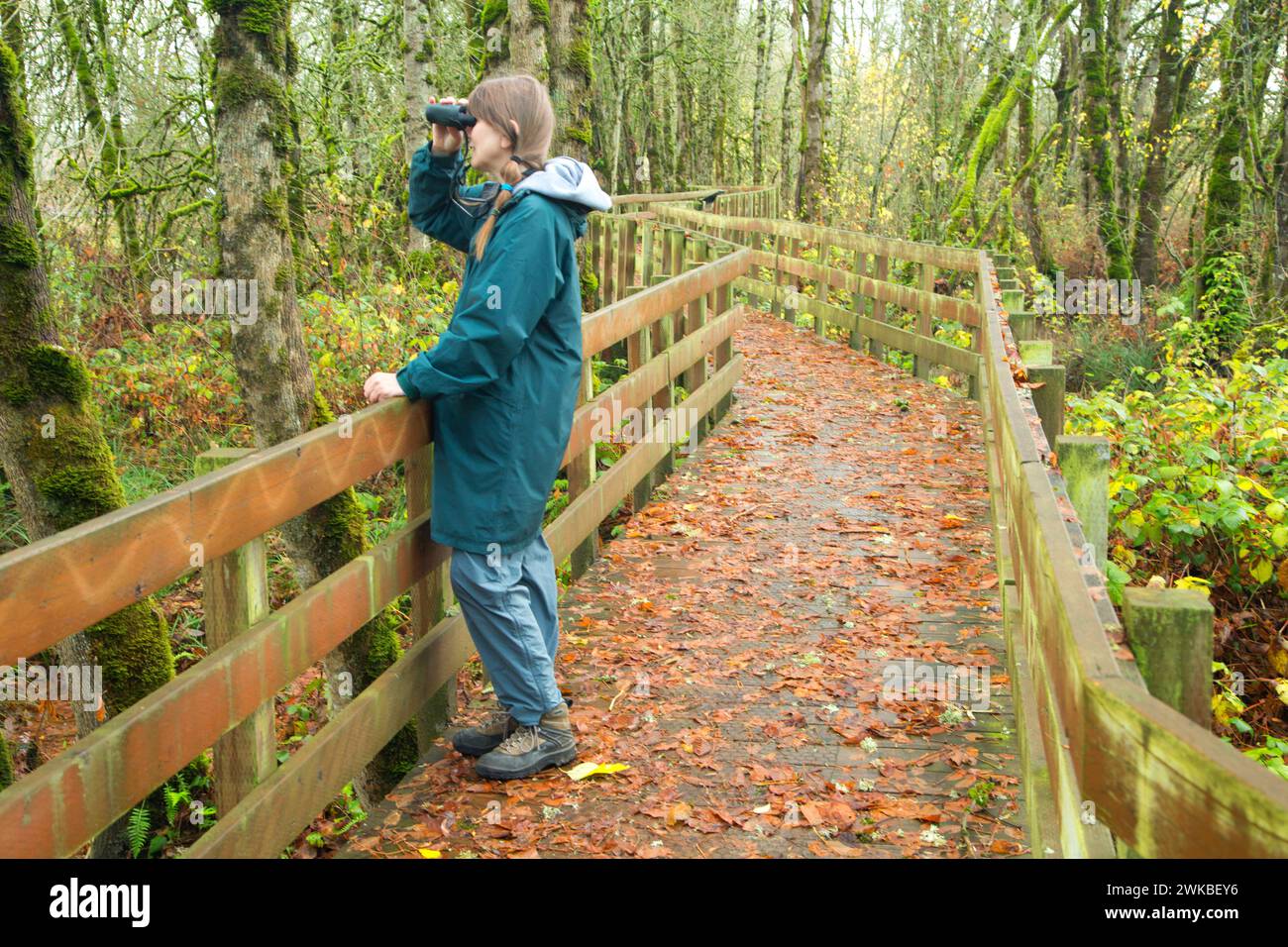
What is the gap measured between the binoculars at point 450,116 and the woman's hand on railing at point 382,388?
0.95 m

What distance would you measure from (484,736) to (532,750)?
202 millimetres

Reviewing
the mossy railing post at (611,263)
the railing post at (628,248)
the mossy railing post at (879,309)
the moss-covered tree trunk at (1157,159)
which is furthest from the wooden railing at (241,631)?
the moss-covered tree trunk at (1157,159)

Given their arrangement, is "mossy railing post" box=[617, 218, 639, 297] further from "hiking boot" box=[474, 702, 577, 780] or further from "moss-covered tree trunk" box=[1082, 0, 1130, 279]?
"hiking boot" box=[474, 702, 577, 780]

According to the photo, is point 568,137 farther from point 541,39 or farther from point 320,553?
point 320,553

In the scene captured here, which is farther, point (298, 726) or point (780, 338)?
point (780, 338)

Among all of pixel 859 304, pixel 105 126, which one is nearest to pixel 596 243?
pixel 859 304

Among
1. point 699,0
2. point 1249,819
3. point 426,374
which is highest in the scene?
point 699,0

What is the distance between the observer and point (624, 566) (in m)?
6.91

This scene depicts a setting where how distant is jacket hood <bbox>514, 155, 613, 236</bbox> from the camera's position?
403cm

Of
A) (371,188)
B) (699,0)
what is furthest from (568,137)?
(699,0)

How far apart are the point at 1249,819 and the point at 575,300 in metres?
3.08

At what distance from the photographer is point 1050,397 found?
224 inches
